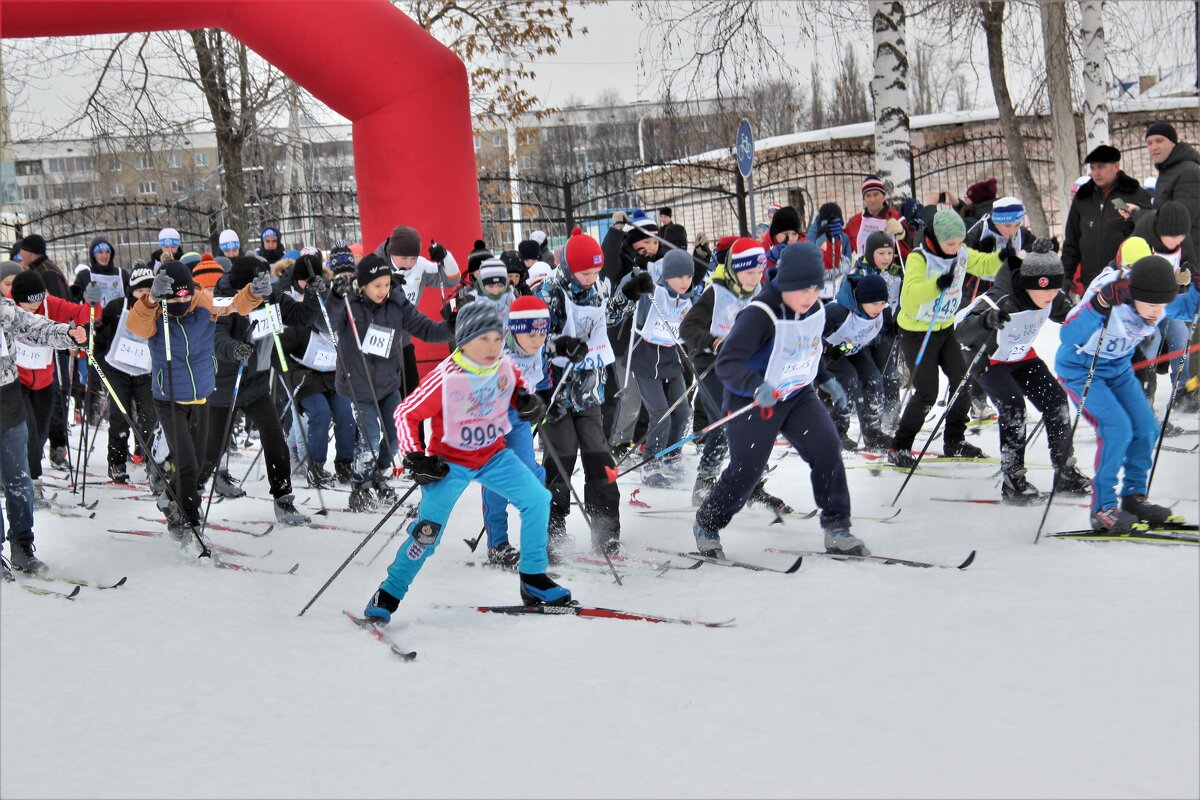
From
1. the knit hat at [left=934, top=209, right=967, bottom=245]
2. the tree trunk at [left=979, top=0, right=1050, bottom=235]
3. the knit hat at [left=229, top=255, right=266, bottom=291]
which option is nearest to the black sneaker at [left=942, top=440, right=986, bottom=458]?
the knit hat at [left=934, top=209, right=967, bottom=245]

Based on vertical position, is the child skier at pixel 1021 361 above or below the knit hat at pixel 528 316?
below

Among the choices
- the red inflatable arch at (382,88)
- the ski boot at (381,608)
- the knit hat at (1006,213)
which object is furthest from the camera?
the red inflatable arch at (382,88)

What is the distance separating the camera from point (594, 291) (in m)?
6.10

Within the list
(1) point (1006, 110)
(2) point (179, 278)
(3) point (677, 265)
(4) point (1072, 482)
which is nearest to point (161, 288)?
(2) point (179, 278)

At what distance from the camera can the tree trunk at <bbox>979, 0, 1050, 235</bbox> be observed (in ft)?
48.8

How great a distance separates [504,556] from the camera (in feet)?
18.9

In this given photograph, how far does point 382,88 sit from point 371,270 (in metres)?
3.46

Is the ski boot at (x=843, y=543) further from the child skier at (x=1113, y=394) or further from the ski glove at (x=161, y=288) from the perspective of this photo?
the ski glove at (x=161, y=288)

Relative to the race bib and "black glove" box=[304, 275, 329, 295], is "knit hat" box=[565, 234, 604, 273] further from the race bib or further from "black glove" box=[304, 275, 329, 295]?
"black glove" box=[304, 275, 329, 295]

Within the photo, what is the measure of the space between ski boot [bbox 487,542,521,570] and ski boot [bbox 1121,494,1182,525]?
2.84m

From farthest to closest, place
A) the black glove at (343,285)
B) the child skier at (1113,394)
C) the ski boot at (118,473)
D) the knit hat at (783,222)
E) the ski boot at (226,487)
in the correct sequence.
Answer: the knit hat at (783,222) → the ski boot at (118,473) → the ski boot at (226,487) → the black glove at (343,285) → the child skier at (1113,394)

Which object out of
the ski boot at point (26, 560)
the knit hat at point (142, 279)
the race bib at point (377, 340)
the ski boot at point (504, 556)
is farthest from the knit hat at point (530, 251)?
the ski boot at point (26, 560)

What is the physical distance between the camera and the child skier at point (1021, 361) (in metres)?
6.07

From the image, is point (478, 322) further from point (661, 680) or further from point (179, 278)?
point (179, 278)
